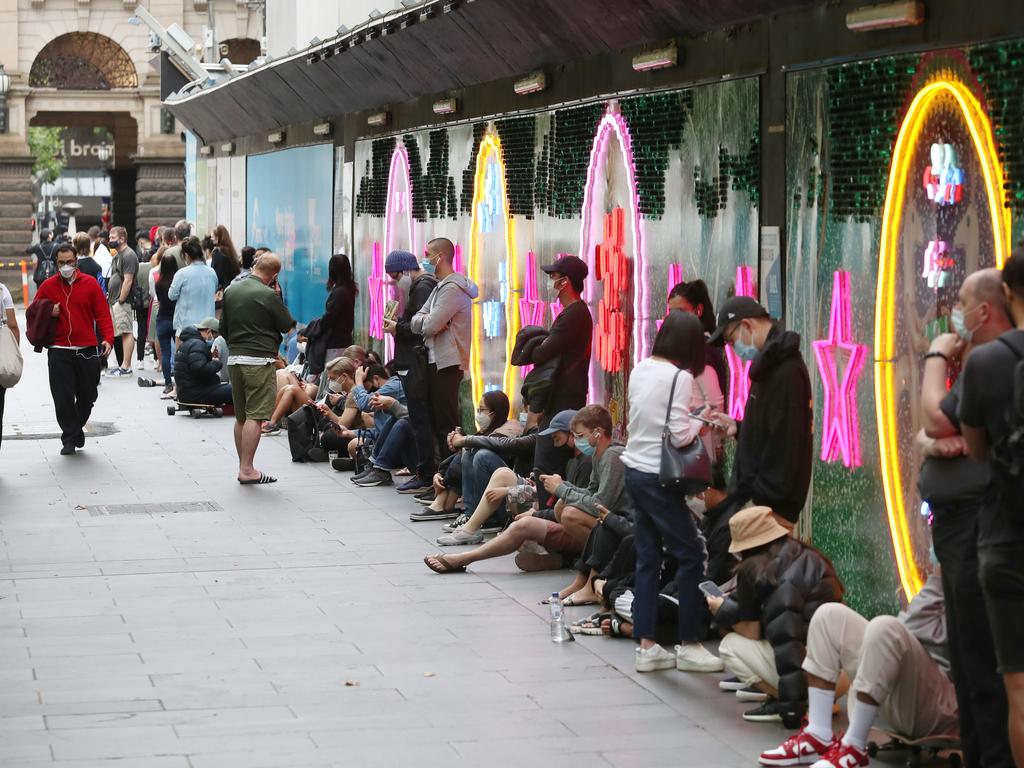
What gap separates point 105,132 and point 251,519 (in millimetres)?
60111

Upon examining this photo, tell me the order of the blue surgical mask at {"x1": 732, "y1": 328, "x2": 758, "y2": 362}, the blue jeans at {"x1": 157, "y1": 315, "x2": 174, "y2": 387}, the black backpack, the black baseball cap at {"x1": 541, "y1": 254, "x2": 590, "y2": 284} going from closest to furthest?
1. the black backpack
2. the blue surgical mask at {"x1": 732, "y1": 328, "x2": 758, "y2": 362}
3. the black baseball cap at {"x1": 541, "y1": 254, "x2": 590, "y2": 284}
4. the blue jeans at {"x1": 157, "y1": 315, "x2": 174, "y2": 387}

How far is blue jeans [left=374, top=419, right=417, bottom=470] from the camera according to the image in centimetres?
1441

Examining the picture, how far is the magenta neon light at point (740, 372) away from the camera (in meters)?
9.83

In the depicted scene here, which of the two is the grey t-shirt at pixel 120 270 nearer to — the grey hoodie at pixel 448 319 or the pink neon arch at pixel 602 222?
the grey hoodie at pixel 448 319

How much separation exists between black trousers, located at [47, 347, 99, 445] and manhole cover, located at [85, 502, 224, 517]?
305 centimetres

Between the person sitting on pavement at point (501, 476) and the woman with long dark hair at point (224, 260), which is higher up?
the woman with long dark hair at point (224, 260)

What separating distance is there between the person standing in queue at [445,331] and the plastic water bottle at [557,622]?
489 centimetres

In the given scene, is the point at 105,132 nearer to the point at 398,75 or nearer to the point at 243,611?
the point at 398,75

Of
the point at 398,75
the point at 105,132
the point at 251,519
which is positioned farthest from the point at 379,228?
the point at 105,132

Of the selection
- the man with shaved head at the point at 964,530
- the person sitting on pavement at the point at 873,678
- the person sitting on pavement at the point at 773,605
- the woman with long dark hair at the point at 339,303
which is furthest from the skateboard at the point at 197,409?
the man with shaved head at the point at 964,530

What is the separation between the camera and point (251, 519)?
1313 cm

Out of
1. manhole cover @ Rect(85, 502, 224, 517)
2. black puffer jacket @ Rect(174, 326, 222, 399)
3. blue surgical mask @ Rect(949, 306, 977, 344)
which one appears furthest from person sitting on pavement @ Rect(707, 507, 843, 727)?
black puffer jacket @ Rect(174, 326, 222, 399)

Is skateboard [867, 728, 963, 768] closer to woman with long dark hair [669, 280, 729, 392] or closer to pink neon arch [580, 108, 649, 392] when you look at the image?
woman with long dark hair [669, 280, 729, 392]

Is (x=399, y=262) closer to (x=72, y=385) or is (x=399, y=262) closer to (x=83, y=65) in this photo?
(x=72, y=385)
